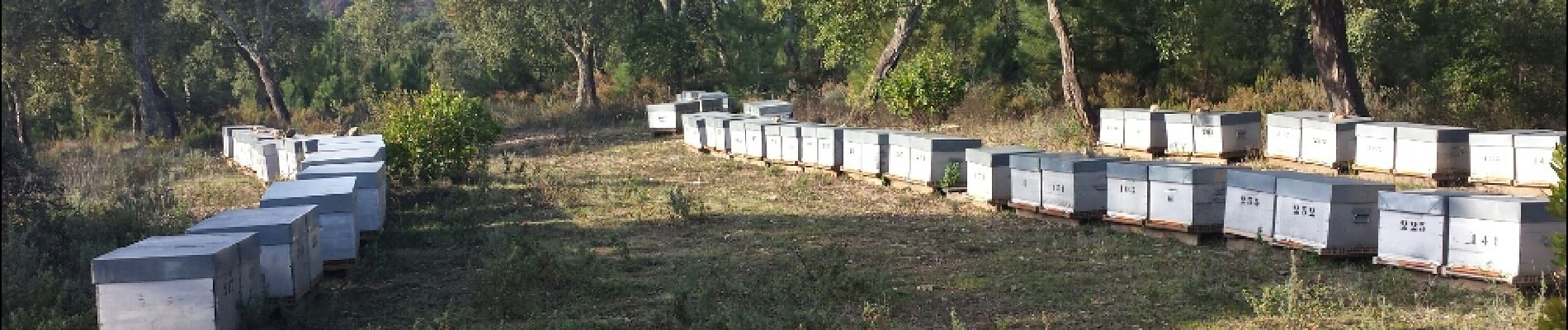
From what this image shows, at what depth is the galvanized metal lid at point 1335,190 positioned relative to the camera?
10945mm

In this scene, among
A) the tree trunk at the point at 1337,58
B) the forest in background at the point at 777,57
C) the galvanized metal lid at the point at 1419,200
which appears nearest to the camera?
the galvanized metal lid at the point at 1419,200

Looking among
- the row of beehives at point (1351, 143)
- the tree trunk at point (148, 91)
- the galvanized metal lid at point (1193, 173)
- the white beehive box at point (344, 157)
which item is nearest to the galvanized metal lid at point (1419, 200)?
the galvanized metal lid at point (1193, 173)

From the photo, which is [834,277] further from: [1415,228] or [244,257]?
[1415,228]

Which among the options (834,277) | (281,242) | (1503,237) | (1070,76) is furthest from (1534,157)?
(281,242)

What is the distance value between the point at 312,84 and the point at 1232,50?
105 feet

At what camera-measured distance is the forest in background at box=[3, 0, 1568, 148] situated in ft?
77.7

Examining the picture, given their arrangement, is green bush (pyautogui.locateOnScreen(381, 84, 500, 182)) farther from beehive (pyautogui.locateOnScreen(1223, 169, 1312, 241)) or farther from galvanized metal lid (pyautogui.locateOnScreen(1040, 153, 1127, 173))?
beehive (pyautogui.locateOnScreen(1223, 169, 1312, 241))

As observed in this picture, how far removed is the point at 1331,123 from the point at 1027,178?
195 inches

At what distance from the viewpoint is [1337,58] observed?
21.2 m

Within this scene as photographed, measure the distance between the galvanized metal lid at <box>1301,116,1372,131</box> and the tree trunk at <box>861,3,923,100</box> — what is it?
45.6 feet

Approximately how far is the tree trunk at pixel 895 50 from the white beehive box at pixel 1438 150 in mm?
15737

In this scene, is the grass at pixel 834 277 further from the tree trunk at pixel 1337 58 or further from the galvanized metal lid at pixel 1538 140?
the tree trunk at pixel 1337 58

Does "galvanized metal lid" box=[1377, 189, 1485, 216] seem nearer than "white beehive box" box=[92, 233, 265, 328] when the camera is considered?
No

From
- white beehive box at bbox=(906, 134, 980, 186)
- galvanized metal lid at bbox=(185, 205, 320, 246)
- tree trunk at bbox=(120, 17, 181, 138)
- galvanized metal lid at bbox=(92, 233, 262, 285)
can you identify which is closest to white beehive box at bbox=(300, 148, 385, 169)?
galvanized metal lid at bbox=(185, 205, 320, 246)
